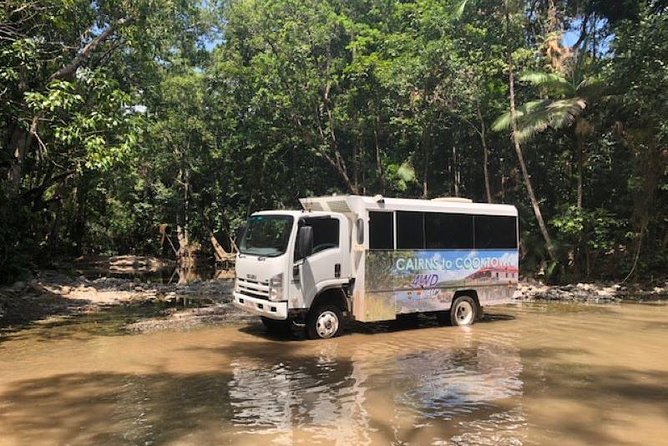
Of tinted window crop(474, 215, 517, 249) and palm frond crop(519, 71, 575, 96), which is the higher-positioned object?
palm frond crop(519, 71, 575, 96)

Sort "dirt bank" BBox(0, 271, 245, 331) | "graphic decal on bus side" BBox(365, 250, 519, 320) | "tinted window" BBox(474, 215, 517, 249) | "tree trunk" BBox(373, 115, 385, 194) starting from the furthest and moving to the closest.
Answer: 1. "tree trunk" BBox(373, 115, 385, 194)
2. "dirt bank" BBox(0, 271, 245, 331)
3. "tinted window" BBox(474, 215, 517, 249)
4. "graphic decal on bus side" BBox(365, 250, 519, 320)

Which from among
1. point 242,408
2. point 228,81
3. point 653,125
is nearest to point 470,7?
point 653,125

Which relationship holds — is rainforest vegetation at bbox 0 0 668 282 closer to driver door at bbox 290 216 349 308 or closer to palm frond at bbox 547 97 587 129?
palm frond at bbox 547 97 587 129

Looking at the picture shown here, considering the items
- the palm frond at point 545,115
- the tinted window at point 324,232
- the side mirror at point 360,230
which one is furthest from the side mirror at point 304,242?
the palm frond at point 545,115

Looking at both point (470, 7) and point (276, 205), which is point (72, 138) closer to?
point (470, 7)

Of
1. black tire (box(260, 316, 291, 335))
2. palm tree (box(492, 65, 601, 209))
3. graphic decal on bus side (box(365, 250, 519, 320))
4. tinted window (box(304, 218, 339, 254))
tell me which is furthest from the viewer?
palm tree (box(492, 65, 601, 209))

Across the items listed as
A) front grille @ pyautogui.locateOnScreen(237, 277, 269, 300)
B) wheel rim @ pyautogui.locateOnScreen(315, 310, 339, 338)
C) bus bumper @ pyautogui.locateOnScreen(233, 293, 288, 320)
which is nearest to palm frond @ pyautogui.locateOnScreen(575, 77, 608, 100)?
wheel rim @ pyautogui.locateOnScreen(315, 310, 339, 338)

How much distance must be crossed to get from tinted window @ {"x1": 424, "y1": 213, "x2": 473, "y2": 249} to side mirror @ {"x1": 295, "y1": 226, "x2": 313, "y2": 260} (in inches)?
122

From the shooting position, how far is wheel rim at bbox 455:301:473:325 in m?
13.6

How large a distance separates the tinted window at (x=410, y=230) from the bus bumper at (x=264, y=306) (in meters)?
3.03

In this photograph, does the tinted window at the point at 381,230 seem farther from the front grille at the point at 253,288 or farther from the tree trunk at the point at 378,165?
the tree trunk at the point at 378,165

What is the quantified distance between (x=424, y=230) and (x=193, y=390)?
258 inches

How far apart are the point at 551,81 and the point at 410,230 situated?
43.2 ft

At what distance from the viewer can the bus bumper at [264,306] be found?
10.6m
